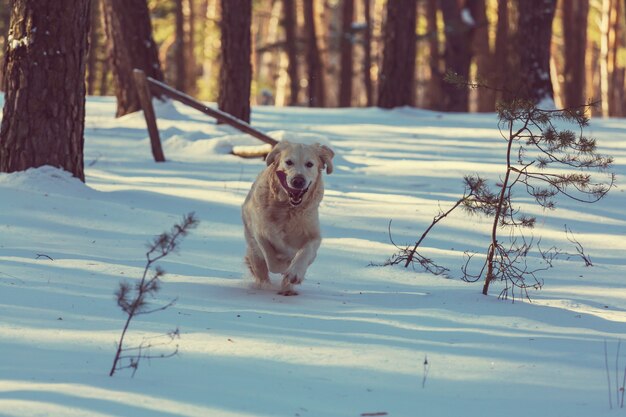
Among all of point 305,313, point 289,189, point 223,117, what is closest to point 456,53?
point 223,117

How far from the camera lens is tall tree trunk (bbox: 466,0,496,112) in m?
28.9

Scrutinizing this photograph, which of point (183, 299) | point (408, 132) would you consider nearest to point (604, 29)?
point (408, 132)

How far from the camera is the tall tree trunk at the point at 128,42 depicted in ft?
56.1

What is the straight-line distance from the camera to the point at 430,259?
8477 millimetres

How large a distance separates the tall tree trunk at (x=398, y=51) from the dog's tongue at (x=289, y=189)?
42.4 feet

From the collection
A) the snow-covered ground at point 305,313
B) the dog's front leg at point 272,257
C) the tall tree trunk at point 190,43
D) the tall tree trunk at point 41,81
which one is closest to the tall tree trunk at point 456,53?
the snow-covered ground at point 305,313

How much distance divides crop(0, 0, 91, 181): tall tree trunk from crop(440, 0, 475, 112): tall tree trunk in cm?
1732

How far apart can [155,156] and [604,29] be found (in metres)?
30.5

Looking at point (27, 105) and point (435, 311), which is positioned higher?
point (27, 105)

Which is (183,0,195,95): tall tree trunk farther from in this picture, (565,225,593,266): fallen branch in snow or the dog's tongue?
the dog's tongue

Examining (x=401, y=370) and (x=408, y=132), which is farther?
(x=408, y=132)

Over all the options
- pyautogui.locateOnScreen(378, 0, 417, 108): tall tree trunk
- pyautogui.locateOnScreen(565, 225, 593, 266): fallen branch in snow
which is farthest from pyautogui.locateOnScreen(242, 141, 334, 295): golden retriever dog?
pyautogui.locateOnScreen(378, 0, 417, 108): tall tree trunk

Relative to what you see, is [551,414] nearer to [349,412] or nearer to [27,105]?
[349,412]

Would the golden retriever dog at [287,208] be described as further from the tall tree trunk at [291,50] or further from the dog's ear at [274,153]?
the tall tree trunk at [291,50]
